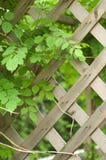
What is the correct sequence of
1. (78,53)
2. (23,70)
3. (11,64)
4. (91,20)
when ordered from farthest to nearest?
(23,70), (91,20), (78,53), (11,64)

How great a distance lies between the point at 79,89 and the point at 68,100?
0.08 m

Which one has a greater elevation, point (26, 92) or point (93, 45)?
point (93, 45)

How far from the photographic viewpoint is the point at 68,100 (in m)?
2.16

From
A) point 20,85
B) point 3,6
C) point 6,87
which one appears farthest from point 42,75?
point 3,6

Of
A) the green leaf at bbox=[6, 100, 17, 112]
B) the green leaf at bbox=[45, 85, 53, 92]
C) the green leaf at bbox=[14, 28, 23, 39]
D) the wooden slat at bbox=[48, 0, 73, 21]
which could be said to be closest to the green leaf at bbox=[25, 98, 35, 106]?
the green leaf at bbox=[45, 85, 53, 92]

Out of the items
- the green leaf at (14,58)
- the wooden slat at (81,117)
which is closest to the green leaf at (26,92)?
the wooden slat at (81,117)

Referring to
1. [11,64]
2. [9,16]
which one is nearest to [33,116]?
[11,64]

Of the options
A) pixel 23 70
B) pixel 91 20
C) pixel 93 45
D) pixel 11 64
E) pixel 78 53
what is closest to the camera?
pixel 11 64

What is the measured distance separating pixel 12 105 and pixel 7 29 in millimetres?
369

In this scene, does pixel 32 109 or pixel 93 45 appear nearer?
pixel 32 109

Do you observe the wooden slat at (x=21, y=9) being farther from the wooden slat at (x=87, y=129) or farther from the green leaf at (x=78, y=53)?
the wooden slat at (x=87, y=129)

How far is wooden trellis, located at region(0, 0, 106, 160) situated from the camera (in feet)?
6.85

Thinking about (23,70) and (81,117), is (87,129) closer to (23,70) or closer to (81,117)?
(81,117)

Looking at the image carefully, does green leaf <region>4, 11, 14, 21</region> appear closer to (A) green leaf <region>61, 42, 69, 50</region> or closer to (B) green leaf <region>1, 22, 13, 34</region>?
(B) green leaf <region>1, 22, 13, 34</region>
